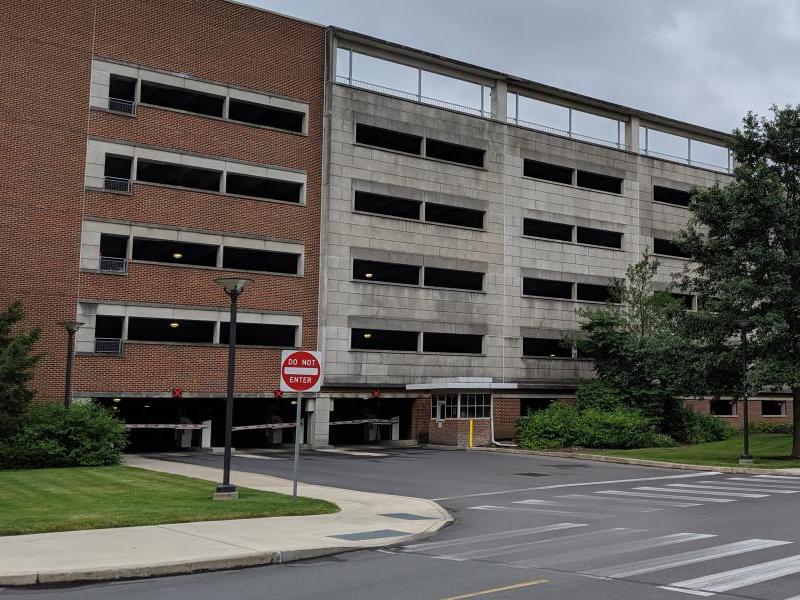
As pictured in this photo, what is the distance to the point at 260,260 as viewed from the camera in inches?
1610

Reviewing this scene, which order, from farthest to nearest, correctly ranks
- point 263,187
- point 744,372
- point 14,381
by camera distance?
1. point 263,187
2. point 744,372
3. point 14,381

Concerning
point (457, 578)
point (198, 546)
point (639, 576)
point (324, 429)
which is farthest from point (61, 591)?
point (324, 429)

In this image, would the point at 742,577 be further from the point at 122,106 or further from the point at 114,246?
the point at 122,106

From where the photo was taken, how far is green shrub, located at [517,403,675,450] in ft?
128

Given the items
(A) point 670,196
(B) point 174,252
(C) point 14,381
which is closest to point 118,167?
(B) point 174,252

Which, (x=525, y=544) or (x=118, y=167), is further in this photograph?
(x=118, y=167)

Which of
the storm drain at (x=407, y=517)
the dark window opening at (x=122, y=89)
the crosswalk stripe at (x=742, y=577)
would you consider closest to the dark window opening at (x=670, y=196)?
the dark window opening at (x=122, y=89)

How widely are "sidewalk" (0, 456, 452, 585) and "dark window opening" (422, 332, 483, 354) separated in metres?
26.7

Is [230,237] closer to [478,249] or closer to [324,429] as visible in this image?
[324,429]

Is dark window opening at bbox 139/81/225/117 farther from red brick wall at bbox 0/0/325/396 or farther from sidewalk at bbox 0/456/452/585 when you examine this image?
sidewalk at bbox 0/456/452/585

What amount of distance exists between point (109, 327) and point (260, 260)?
7.56m

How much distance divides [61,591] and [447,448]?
31.5 metres

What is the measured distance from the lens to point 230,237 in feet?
130

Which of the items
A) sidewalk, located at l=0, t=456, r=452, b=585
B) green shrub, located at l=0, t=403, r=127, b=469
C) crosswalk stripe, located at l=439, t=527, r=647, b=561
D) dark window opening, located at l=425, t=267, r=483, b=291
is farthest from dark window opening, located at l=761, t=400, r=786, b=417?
crosswalk stripe, located at l=439, t=527, r=647, b=561
